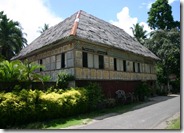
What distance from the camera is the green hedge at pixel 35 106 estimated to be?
7540 millimetres

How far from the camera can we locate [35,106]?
323 inches

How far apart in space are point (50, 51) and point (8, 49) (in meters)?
12.2

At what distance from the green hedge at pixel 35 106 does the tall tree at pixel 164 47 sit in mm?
9951

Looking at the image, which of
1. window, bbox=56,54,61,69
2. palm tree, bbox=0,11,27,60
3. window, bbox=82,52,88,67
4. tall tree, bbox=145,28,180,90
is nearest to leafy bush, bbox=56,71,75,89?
window, bbox=82,52,88,67

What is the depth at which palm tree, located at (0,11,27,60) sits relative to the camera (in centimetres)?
2328

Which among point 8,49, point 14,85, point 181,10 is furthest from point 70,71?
point 8,49

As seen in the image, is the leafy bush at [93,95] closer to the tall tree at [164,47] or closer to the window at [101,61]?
the window at [101,61]

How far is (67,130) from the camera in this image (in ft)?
23.3

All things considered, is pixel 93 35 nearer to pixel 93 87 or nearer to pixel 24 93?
pixel 93 87

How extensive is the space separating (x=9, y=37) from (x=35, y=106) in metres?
17.3

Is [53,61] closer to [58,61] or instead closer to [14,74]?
[58,61]

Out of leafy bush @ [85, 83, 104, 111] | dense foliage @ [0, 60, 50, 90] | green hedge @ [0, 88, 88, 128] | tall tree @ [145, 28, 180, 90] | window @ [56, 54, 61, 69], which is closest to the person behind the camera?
green hedge @ [0, 88, 88, 128]

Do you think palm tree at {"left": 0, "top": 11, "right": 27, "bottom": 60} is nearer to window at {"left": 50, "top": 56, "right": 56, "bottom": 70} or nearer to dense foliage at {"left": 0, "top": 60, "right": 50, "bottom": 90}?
window at {"left": 50, "top": 56, "right": 56, "bottom": 70}

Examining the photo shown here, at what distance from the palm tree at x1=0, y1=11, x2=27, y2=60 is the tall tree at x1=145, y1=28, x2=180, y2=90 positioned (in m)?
14.2
